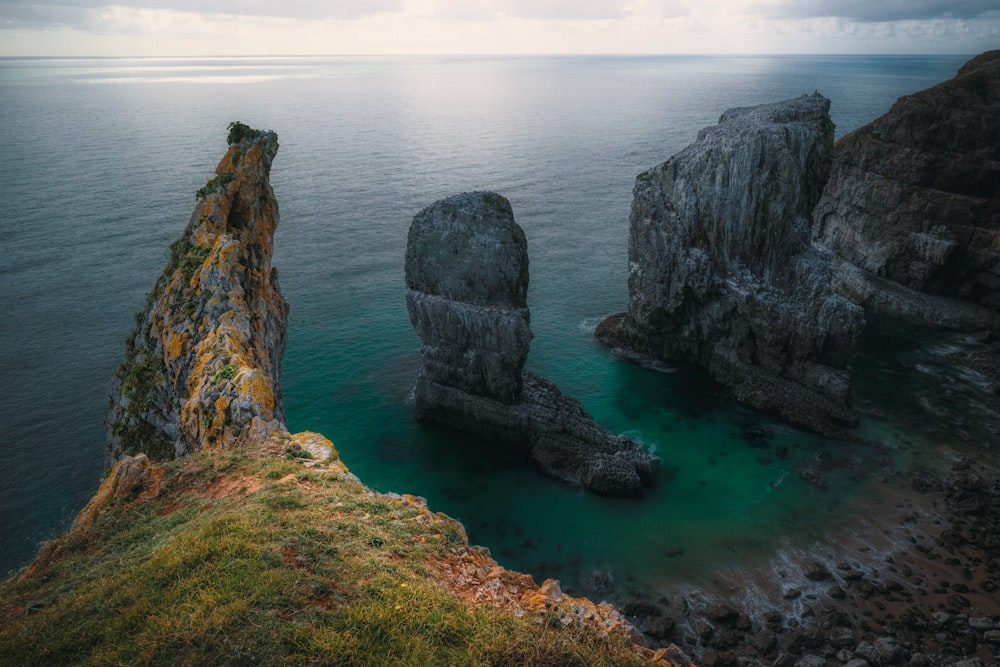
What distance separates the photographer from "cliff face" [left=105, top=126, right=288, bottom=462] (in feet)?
77.4

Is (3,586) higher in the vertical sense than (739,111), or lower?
lower

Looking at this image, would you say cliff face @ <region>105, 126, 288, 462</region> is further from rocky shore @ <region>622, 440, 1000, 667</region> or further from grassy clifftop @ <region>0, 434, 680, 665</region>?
rocky shore @ <region>622, 440, 1000, 667</region>

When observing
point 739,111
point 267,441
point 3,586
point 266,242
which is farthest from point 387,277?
point 3,586

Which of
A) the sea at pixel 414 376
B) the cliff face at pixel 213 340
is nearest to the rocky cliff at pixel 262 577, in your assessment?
the cliff face at pixel 213 340

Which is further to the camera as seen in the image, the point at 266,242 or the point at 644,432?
the point at 644,432

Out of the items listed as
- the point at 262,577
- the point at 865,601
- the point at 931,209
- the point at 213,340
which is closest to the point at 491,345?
the point at 213,340

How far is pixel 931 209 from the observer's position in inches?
2488

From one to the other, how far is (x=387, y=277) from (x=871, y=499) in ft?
179

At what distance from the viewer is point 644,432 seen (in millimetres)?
47156

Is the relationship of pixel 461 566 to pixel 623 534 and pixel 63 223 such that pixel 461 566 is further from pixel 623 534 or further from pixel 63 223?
pixel 63 223

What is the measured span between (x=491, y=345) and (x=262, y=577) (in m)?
31.2

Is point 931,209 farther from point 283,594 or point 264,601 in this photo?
point 264,601

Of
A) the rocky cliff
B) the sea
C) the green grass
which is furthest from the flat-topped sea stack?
the green grass

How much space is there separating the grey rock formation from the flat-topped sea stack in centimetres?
1584
